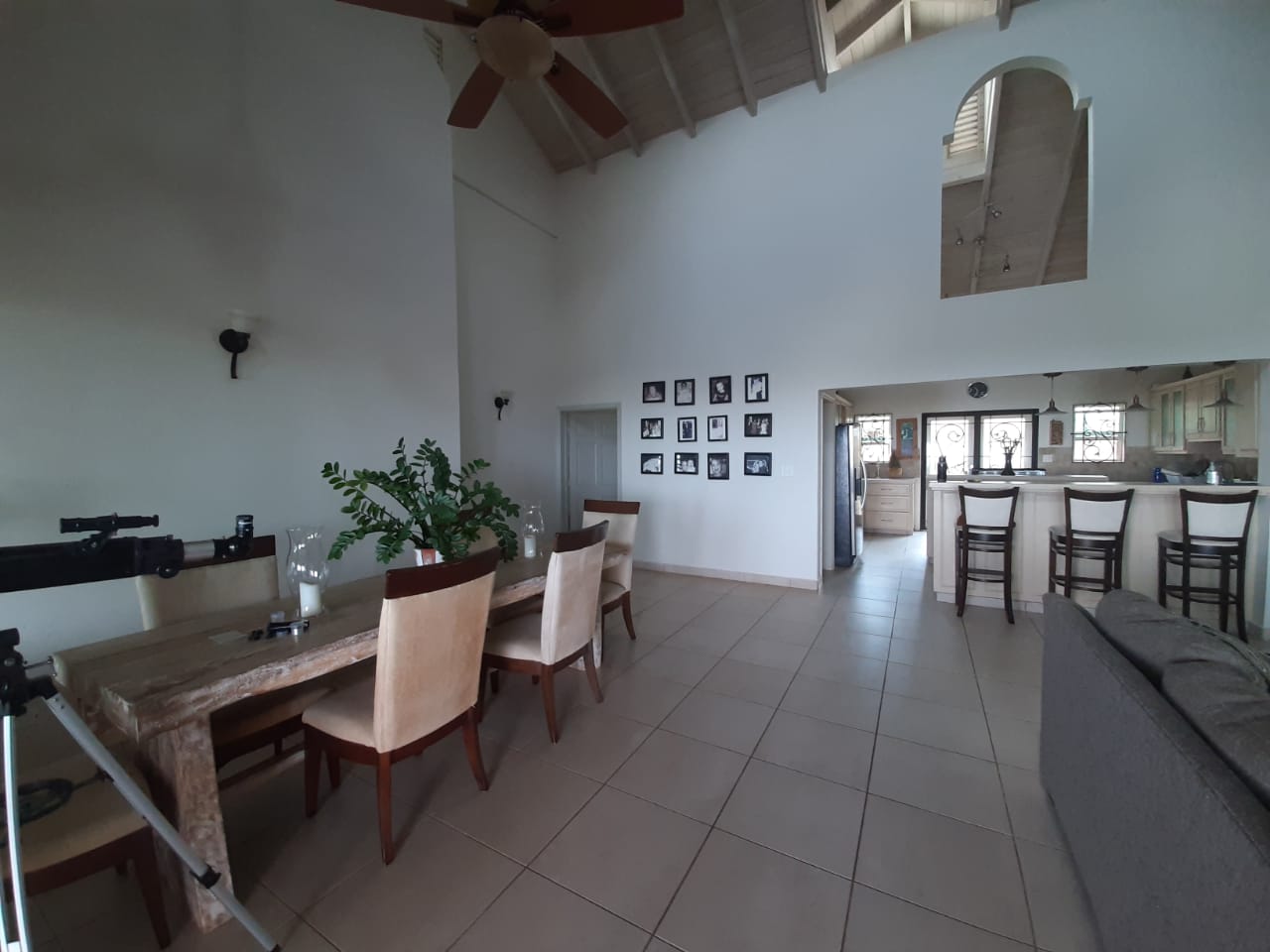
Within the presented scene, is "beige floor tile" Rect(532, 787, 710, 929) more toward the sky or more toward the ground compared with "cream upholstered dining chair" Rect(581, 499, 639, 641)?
more toward the ground

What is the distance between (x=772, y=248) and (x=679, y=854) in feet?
15.9

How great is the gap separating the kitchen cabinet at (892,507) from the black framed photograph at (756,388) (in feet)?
12.4

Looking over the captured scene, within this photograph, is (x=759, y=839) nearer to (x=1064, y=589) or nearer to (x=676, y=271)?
(x=1064, y=589)

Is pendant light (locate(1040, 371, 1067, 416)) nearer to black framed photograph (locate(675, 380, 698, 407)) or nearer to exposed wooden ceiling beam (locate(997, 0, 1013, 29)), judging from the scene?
exposed wooden ceiling beam (locate(997, 0, 1013, 29))

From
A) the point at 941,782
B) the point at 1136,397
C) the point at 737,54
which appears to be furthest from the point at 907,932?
the point at 1136,397

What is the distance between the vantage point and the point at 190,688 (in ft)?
4.10

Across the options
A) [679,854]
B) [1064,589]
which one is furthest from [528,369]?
[1064,589]

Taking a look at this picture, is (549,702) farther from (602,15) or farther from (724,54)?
(724,54)

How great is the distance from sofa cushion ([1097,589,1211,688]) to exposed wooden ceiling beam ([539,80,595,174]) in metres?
6.11

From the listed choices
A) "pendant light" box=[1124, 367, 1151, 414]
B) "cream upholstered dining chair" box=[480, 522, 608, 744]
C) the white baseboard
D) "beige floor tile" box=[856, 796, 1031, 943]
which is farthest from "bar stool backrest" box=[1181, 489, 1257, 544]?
"cream upholstered dining chair" box=[480, 522, 608, 744]

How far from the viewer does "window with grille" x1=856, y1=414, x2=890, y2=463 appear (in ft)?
25.3

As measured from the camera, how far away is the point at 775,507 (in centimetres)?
474

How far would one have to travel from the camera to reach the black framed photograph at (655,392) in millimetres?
5320

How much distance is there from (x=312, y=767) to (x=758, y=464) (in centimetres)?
412
